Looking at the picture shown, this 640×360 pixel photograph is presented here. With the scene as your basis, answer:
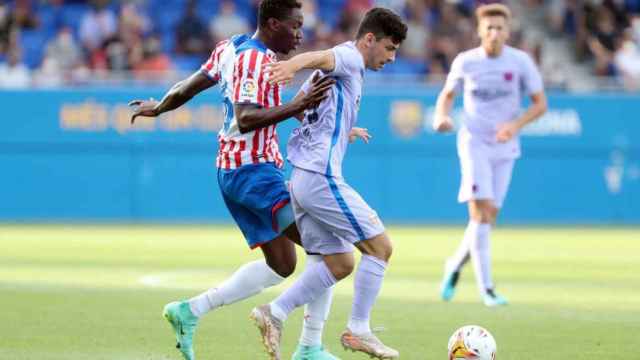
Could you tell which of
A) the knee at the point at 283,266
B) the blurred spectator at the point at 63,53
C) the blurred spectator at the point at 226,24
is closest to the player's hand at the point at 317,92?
the knee at the point at 283,266

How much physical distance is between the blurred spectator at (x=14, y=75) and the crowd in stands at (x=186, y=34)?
0.02 meters

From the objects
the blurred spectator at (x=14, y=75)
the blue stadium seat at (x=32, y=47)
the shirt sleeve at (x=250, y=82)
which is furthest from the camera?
the blue stadium seat at (x=32, y=47)

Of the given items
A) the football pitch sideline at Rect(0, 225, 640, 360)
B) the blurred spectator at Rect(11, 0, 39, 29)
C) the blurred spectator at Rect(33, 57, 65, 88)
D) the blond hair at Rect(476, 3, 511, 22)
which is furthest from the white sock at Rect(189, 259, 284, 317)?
the blurred spectator at Rect(11, 0, 39, 29)

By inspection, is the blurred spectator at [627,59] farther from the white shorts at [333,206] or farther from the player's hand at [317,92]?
the player's hand at [317,92]

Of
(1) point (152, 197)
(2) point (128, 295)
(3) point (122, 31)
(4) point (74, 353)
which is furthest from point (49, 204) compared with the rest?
(4) point (74, 353)

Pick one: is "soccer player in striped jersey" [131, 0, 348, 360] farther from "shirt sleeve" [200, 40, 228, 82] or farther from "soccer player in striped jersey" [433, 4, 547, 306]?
"soccer player in striped jersey" [433, 4, 547, 306]

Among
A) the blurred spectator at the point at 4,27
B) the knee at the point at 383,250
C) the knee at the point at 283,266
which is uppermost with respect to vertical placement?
the knee at the point at 383,250

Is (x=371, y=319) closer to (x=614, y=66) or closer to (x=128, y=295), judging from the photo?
(x=128, y=295)

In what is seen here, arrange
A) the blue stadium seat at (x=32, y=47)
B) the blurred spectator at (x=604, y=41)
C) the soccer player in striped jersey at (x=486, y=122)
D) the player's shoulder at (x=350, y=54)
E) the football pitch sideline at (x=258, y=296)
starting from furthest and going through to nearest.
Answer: the blurred spectator at (x=604, y=41) < the blue stadium seat at (x=32, y=47) < the soccer player in striped jersey at (x=486, y=122) < the football pitch sideline at (x=258, y=296) < the player's shoulder at (x=350, y=54)

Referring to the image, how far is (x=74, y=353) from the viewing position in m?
8.70

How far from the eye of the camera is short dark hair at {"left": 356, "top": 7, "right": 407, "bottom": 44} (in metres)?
8.44

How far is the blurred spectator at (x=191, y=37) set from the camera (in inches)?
937

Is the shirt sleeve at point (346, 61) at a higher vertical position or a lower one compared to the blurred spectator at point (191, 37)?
higher

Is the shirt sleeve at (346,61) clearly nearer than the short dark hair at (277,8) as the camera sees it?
Yes
